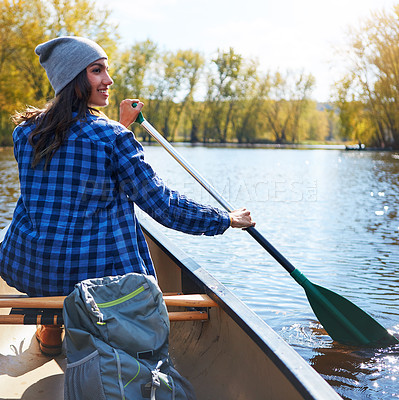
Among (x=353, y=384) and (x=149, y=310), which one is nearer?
(x=149, y=310)

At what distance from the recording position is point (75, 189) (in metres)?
1.78

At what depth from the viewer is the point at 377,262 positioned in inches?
221

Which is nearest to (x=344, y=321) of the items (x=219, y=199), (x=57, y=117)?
(x=219, y=199)

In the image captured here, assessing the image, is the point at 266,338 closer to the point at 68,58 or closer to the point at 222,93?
the point at 68,58

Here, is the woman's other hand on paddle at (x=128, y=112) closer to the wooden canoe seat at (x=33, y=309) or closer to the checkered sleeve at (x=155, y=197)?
the checkered sleeve at (x=155, y=197)

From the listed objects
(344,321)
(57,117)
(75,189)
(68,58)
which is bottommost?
(344,321)

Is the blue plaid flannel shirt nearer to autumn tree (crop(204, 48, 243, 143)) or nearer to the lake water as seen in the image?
the lake water

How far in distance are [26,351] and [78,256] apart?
33.9 inches

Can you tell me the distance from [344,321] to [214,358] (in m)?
1.34

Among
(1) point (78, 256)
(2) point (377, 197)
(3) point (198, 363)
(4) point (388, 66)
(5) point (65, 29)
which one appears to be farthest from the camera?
→ (4) point (388, 66)

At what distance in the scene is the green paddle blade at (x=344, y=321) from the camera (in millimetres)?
3045

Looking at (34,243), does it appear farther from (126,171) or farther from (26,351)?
(26,351)

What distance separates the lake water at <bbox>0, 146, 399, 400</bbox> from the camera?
3.10 m

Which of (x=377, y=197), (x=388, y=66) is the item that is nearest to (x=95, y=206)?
(x=377, y=197)
